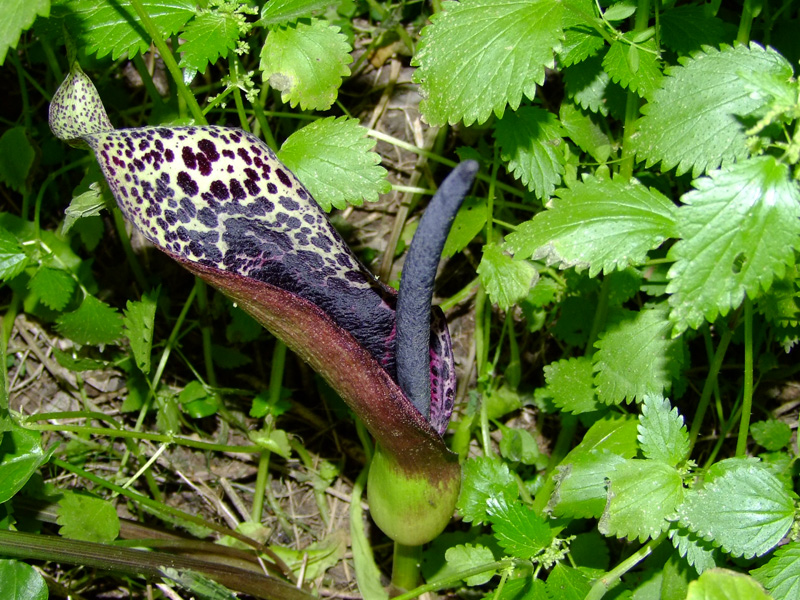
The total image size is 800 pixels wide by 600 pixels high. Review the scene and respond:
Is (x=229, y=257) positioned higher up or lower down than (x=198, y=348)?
higher up

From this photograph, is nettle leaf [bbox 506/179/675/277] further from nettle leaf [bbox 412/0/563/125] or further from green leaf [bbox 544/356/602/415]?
green leaf [bbox 544/356/602/415]

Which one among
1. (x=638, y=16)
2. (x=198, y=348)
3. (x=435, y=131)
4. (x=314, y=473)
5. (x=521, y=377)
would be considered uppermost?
(x=638, y=16)

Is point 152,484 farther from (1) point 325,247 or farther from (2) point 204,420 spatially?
(1) point 325,247

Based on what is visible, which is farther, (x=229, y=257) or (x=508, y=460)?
(x=508, y=460)

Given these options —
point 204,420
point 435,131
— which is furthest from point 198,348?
point 435,131

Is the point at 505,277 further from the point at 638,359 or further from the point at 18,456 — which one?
the point at 18,456

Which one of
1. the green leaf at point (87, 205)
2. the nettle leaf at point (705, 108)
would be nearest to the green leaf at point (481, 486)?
the nettle leaf at point (705, 108)

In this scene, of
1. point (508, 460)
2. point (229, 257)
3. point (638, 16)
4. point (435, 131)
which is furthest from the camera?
point (435, 131)

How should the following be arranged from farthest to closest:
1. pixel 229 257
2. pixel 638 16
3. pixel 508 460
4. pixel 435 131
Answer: pixel 435 131 → pixel 508 460 → pixel 638 16 → pixel 229 257
